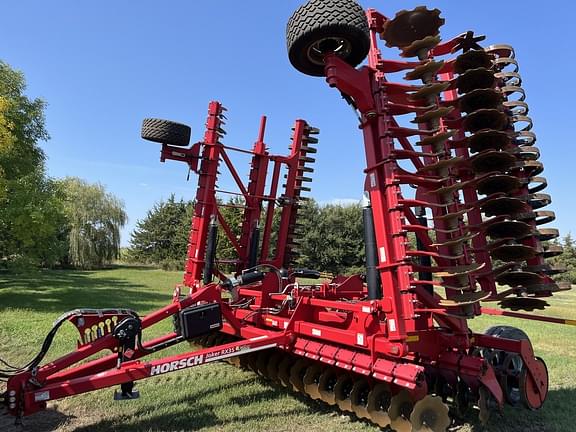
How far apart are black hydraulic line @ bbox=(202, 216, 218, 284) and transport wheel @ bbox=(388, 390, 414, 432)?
14.4 feet

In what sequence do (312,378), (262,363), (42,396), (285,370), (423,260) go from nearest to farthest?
(42,396) → (423,260) → (312,378) → (285,370) → (262,363)

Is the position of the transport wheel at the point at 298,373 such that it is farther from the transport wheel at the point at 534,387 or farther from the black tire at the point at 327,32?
the black tire at the point at 327,32

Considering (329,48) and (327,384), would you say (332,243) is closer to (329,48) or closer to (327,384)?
(327,384)

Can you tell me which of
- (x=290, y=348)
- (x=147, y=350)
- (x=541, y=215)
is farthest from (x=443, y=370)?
(x=147, y=350)

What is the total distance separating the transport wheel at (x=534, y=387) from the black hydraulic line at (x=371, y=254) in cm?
165

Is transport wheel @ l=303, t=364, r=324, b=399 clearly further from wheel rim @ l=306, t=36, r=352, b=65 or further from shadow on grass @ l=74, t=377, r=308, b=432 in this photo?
wheel rim @ l=306, t=36, r=352, b=65

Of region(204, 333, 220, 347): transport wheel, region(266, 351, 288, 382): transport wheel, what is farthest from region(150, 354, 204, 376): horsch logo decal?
region(204, 333, 220, 347): transport wheel

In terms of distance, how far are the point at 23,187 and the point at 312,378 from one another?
12611 millimetres

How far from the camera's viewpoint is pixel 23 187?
14.3m

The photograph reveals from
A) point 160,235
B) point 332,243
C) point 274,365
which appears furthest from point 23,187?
point 160,235

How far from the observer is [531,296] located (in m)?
4.75

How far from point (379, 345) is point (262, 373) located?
7.80 ft

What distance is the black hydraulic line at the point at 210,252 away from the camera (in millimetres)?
7961

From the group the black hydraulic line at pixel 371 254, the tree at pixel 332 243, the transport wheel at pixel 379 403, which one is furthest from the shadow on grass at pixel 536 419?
the tree at pixel 332 243
